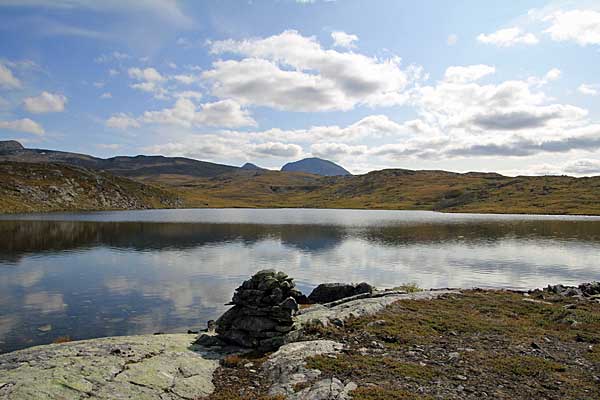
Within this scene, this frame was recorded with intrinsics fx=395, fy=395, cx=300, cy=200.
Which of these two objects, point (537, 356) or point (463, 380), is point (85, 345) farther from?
point (537, 356)

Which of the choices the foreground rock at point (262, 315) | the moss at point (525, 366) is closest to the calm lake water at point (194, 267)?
the foreground rock at point (262, 315)

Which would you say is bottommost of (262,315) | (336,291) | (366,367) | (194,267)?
(194,267)

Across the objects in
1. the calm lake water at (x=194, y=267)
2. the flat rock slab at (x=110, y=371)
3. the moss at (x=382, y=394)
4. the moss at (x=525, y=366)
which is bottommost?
the calm lake water at (x=194, y=267)

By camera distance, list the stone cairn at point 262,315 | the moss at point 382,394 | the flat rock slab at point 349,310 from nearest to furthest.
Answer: the moss at point 382,394 → the stone cairn at point 262,315 → the flat rock slab at point 349,310

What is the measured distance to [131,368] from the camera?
19.3 metres

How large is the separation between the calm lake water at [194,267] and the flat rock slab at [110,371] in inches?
354

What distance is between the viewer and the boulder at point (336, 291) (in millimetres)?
39722

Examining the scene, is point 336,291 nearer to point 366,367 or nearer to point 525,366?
point 366,367

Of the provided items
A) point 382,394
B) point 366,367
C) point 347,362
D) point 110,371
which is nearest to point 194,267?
point 110,371

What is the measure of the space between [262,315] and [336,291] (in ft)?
53.4

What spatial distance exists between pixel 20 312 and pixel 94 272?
1873 centimetres

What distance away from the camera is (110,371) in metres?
18.7

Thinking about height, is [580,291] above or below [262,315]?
below

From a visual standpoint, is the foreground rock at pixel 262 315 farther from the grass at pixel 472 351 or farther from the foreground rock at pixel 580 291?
the foreground rock at pixel 580 291
